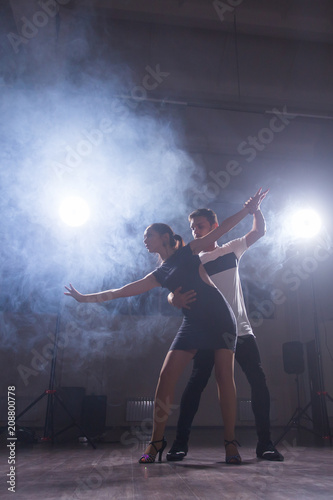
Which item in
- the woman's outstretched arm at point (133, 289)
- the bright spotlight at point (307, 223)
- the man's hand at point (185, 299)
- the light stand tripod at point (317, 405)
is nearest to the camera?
the man's hand at point (185, 299)

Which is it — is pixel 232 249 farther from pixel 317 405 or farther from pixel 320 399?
pixel 317 405

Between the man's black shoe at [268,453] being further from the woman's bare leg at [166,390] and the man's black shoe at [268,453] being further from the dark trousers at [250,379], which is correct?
the woman's bare leg at [166,390]

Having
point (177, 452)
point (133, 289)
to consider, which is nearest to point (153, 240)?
point (133, 289)

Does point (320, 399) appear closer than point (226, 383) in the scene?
No

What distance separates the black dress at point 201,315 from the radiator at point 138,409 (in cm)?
406

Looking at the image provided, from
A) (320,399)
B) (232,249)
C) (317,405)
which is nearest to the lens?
(232,249)

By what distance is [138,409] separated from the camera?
18.3ft

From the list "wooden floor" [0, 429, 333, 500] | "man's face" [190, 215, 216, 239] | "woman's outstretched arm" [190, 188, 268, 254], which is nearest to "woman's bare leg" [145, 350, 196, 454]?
"wooden floor" [0, 429, 333, 500]

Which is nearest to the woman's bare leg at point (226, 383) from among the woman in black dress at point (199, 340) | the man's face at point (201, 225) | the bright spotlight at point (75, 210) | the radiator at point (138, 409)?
the woman in black dress at point (199, 340)

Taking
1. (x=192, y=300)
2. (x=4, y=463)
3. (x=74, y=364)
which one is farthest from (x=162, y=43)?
(x=74, y=364)

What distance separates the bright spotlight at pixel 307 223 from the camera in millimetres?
5000

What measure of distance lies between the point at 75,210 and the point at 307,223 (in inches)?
120

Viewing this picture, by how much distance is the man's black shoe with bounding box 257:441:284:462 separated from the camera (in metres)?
1.97

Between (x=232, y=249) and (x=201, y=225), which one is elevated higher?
(x=201, y=225)
